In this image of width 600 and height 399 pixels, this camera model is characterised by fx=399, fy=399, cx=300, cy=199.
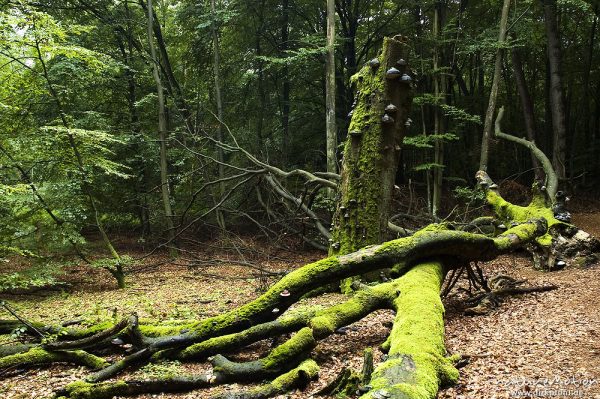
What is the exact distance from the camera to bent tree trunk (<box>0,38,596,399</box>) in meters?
3.34

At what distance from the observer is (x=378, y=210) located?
7086 millimetres

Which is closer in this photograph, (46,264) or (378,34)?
(46,264)

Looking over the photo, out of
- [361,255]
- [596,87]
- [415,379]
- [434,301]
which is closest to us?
[415,379]

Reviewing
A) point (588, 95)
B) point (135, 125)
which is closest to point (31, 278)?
point (135, 125)

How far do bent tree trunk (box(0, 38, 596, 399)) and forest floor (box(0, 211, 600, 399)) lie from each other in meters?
0.18

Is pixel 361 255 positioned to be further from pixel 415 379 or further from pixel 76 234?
pixel 76 234

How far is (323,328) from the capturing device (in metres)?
4.07

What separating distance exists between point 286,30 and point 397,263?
55.8 feet

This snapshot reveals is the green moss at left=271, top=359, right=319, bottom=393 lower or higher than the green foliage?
higher

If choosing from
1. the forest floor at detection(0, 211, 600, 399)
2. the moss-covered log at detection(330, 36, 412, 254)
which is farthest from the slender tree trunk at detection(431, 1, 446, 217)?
the moss-covered log at detection(330, 36, 412, 254)

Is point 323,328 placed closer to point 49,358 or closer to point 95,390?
point 95,390

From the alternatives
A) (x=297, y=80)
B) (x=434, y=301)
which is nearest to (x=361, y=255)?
(x=434, y=301)

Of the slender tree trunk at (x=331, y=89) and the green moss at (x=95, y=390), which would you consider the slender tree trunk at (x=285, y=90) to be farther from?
the green moss at (x=95, y=390)

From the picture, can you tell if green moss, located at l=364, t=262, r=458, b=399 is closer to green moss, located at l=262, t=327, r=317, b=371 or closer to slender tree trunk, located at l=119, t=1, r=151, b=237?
green moss, located at l=262, t=327, r=317, b=371
